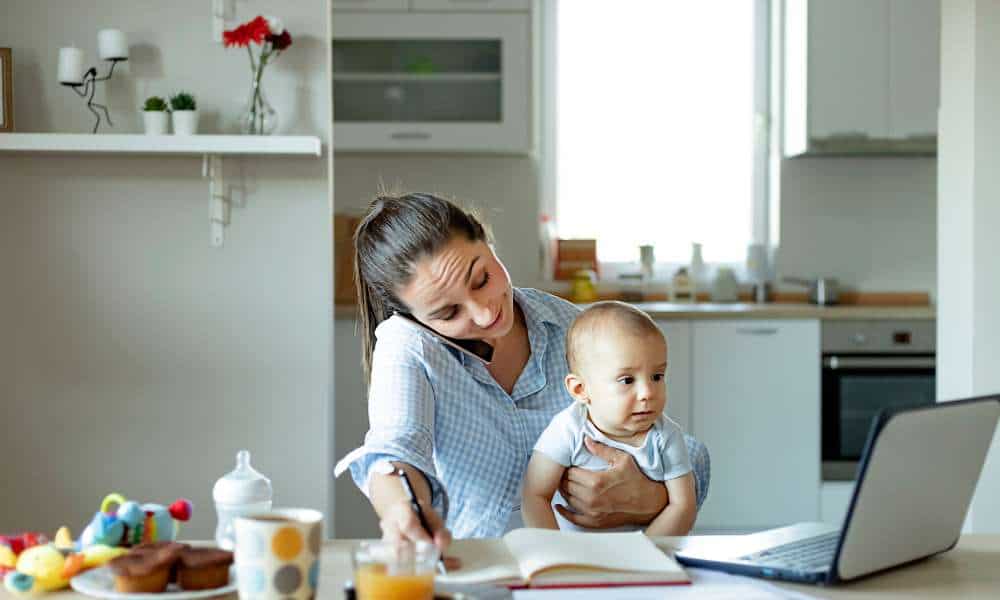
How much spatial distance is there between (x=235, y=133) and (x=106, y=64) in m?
0.40

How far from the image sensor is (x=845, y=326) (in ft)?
15.3

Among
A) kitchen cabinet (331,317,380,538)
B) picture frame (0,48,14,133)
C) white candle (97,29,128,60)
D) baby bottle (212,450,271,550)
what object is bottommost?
kitchen cabinet (331,317,380,538)

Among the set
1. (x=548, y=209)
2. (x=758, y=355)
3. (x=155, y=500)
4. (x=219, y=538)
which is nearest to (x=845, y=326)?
(x=758, y=355)

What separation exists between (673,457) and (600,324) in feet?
0.72

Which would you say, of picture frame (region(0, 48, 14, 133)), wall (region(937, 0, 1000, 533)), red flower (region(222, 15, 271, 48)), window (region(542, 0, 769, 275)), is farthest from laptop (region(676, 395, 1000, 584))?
window (region(542, 0, 769, 275))

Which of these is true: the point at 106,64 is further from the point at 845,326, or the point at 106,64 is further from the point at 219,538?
the point at 845,326

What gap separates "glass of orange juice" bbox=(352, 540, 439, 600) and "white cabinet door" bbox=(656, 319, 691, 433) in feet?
11.7

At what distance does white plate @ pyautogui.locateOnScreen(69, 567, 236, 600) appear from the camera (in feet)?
4.13

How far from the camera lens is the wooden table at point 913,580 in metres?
1.32

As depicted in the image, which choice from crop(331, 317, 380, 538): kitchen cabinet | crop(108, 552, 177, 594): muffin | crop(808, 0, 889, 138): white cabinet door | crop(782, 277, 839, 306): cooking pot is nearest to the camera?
crop(108, 552, 177, 594): muffin

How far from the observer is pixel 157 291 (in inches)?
141

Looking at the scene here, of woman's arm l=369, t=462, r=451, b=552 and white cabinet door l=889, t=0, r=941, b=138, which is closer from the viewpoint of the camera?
woman's arm l=369, t=462, r=451, b=552

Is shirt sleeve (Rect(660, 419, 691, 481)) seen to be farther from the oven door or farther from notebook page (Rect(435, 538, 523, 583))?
the oven door

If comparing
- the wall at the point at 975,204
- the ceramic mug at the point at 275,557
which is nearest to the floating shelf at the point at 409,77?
the wall at the point at 975,204
